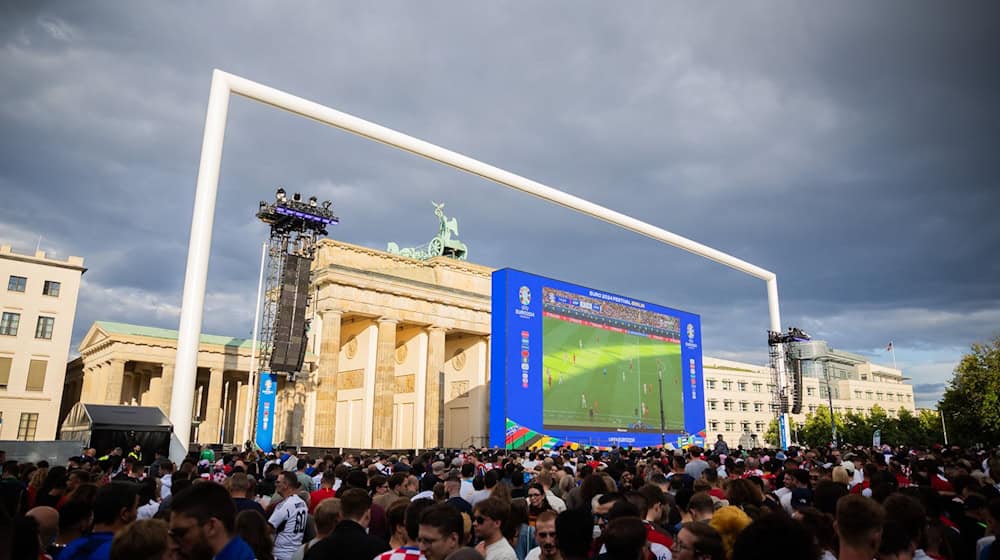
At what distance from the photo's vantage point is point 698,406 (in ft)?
136

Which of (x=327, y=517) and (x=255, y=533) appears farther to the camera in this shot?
(x=327, y=517)

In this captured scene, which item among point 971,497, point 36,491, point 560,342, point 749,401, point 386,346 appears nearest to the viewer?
point 971,497

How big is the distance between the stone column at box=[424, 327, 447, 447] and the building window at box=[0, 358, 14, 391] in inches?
1225

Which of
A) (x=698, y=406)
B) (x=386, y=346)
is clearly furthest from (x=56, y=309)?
(x=698, y=406)

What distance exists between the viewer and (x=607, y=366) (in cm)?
3672

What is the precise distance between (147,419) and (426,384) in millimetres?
30167

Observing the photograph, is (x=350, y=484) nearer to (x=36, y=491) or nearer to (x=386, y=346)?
(x=36, y=491)

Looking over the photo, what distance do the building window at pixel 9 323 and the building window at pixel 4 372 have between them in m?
2.11

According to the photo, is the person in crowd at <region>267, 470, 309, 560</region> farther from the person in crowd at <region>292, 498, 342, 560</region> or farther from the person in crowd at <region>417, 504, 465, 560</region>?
the person in crowd at <region>417, 504, 465, 560</region>

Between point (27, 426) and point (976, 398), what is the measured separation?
6675cm

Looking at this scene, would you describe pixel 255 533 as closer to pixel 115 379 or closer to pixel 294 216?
pixel 294 216

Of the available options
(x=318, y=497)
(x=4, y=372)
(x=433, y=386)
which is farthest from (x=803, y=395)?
(x=318, y=497)

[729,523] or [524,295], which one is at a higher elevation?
[524,295]

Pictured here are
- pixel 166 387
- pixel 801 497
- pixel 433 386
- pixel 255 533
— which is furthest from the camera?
pixel 433 386
